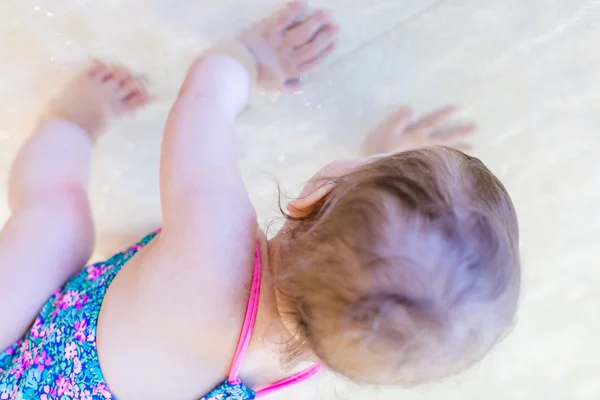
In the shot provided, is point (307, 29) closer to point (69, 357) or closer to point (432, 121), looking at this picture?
point (432, 121)

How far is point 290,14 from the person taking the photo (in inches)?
30.2

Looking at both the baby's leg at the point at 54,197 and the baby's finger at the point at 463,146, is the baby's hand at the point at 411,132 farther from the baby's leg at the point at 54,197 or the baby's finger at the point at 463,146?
the baby's leg at the point at 54,197

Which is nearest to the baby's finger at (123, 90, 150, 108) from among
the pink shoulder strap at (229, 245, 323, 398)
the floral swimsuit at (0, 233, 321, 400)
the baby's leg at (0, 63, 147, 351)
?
the baby's leg at (0, 63, 147, 351)

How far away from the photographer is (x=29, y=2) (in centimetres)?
77

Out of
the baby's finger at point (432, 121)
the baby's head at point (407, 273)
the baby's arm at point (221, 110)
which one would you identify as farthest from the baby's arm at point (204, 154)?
the baby's finger at point (432, 121)

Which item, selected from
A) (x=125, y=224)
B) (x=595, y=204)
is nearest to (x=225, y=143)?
(x=125, y=224)

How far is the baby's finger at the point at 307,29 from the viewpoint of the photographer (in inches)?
29.9

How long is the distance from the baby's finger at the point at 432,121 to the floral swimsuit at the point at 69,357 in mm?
358

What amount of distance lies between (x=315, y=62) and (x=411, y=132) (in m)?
0.17

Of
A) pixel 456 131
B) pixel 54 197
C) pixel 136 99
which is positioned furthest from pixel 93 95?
pixel 456 131

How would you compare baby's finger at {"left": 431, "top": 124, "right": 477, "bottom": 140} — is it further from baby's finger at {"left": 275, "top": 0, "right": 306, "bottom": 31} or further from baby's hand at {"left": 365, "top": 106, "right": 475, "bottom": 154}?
baby's finger at {"left": 275, "top": 0, "right": 306, "bottom": 31}

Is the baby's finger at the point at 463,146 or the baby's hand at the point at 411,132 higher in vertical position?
the baby's hand at the point at 411,132

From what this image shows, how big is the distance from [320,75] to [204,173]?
0.29 m

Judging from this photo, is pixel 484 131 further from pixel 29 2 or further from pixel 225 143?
pixel 29 2
